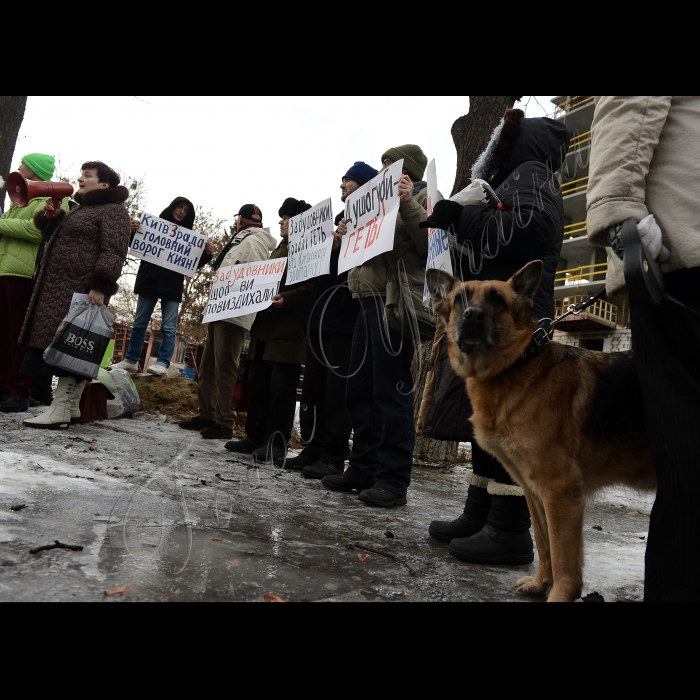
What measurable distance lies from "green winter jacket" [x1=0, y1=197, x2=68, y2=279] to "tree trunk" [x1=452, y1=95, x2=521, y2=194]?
188 inches

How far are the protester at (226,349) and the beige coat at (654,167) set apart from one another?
15.6ft

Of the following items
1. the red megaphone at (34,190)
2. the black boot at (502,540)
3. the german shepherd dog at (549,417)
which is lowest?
the black boot at (502,540)

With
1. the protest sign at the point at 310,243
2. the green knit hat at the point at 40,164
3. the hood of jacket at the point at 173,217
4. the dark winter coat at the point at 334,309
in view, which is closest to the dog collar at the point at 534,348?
the dark winter coat at the point at 334,309

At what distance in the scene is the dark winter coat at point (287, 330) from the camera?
573cm

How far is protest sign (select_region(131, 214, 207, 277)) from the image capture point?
7.91 m

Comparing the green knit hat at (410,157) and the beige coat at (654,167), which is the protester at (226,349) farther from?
the beige coat at (654,167)

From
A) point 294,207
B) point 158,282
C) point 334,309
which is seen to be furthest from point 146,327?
Answer: point 334,309

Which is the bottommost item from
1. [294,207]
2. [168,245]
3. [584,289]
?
[168,245]

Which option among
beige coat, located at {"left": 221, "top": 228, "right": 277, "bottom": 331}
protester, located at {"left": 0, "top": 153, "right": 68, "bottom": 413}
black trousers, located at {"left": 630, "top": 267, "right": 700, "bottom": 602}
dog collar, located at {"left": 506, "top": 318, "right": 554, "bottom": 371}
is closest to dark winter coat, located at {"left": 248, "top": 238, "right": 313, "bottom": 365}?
beige coat, located at {"left": 221, "top": 228, "right": 277, "bottom": 331}

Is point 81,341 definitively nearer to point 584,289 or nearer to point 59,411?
point 59,411

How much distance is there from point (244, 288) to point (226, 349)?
2.38 ft

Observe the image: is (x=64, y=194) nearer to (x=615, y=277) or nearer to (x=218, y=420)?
(x=218, y=420)

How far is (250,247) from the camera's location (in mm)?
6906
